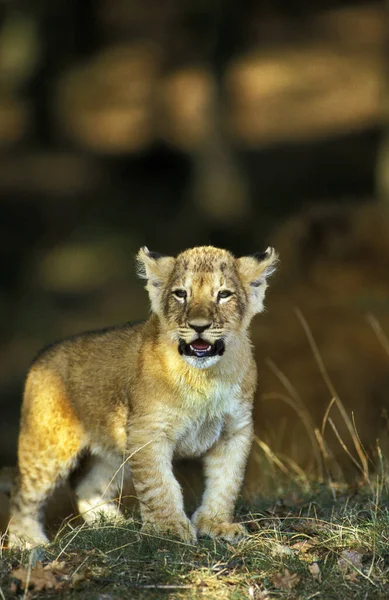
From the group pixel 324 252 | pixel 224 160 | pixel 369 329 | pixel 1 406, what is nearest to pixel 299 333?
pixel 369 329

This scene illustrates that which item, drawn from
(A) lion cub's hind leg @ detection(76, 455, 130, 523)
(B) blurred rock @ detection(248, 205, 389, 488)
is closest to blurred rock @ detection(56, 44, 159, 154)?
(B) blurred rock @ detection(248, 205, 389, 488)

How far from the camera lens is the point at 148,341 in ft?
23.5

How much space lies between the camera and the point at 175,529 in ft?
21.5

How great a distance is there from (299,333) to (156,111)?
61.6ft

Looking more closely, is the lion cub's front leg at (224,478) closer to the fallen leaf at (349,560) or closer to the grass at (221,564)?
the grass at (221,564)

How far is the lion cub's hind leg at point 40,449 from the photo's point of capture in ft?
25.9

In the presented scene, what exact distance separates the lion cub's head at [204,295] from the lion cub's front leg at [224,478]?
0.67 meters

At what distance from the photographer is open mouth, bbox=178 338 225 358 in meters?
6.53

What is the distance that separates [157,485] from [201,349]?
0.89 meters

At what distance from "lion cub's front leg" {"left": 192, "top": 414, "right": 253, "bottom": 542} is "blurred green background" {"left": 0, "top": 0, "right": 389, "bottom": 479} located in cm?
381

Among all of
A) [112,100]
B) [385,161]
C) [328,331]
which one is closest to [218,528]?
[328,331]

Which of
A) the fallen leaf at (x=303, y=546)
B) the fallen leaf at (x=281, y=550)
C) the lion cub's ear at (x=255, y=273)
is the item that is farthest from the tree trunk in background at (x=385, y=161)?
the fallen leaf at (x=281, y=550)

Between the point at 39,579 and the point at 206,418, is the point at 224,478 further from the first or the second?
the point at 39,579

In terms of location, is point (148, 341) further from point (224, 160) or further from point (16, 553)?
point (224, 160)
